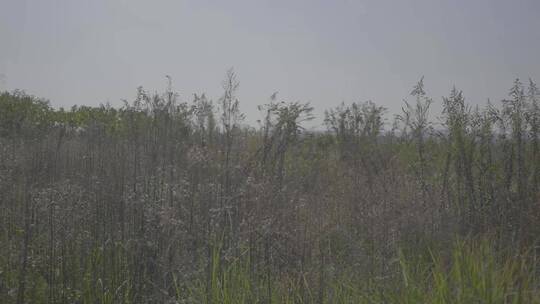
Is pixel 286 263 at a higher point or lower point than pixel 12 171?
lower

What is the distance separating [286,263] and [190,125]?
237 centimetres

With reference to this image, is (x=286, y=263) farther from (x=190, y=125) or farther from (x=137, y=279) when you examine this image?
(x=190, y=125)

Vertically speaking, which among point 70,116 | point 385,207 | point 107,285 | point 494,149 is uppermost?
point 70,116

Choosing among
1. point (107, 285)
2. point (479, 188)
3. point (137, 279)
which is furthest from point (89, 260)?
point (479, 188)

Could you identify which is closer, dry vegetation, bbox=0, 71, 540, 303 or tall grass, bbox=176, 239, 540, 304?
tall grass, bbox=176, 239, 540, 304

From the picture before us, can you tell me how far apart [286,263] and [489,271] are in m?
1.32

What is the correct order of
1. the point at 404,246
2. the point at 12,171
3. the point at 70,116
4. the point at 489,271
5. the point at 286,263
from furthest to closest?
1. the point at 70,116
2. the point at 12,171
3. the point at 404,246
4. the point at 286,263
5. the point at 489,271

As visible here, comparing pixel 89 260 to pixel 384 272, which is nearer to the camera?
pixel 384 272

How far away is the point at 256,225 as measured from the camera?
3021mm

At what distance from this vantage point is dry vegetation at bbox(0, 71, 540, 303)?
2.82 metres

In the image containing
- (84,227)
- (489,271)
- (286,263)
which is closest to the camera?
(489,271)

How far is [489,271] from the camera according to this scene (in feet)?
7.57

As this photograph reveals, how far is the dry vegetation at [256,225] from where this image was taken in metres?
2.82

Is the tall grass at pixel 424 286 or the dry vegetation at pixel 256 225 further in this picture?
the dry vegetation at pixel 256 225
